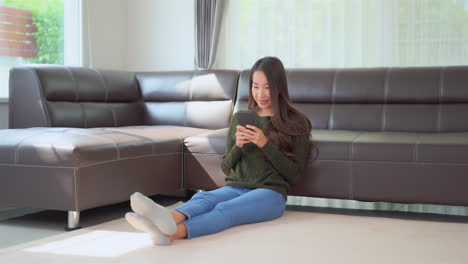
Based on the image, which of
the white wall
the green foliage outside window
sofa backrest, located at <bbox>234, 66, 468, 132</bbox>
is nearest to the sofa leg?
sofa backrest, located at <bbox>234, 66, 468, 132</bbox>

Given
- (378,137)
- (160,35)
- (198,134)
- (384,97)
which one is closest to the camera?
(378,137)

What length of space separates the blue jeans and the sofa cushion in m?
0.56

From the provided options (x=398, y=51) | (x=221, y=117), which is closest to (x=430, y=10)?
(x=398, y=51)

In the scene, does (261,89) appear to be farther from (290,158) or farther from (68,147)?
(68,147)

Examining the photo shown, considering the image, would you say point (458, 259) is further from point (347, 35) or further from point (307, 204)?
point (347, 35)

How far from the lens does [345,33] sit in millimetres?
4812

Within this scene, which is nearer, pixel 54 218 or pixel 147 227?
pixel 147 227

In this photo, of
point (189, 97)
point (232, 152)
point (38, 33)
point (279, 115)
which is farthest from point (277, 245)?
point (38, 33)

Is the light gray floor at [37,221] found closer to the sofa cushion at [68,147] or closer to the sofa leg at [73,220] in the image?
the sofa leg at [73,220]

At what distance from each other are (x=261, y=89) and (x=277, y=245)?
825 mm

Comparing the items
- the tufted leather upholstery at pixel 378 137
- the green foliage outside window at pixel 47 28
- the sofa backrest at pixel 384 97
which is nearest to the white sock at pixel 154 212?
the tufted leather upholstery at pixel 378 137

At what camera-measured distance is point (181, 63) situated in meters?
5.42

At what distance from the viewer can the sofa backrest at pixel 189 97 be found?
443 centimetres

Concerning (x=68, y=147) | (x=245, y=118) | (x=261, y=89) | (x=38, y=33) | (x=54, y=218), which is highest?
(x=38, y=33)
